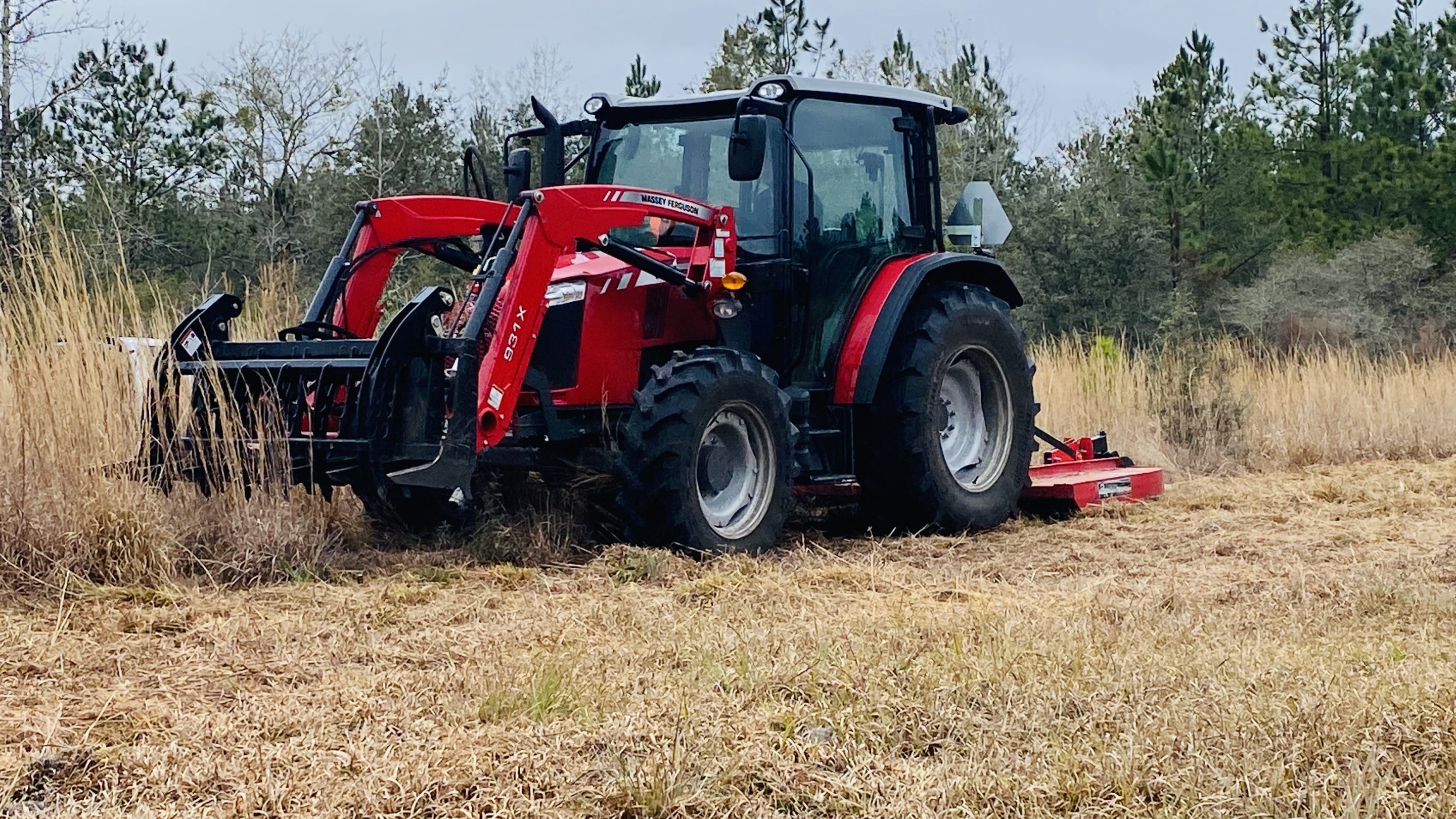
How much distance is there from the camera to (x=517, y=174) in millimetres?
7859

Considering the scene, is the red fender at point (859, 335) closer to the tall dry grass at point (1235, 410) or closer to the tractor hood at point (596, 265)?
the tractor hood at point (596, 265)

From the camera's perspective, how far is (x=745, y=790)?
320 centimetres

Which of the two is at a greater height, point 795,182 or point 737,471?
point 795,182

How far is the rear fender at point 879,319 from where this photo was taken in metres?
7.35

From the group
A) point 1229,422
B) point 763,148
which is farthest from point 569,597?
point 1229,422

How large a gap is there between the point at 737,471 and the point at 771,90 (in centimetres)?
186

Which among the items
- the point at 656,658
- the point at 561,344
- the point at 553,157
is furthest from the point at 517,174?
the point at 656,658

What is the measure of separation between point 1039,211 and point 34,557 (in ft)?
67.1

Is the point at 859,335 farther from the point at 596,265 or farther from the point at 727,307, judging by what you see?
the point at 596,265

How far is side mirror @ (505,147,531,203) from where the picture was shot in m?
7.82

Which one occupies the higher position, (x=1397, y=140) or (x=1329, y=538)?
(x=1397, y=140)

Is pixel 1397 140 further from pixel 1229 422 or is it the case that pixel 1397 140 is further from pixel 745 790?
pixel 745 790

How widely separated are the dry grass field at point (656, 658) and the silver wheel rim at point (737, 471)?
289 millimetres

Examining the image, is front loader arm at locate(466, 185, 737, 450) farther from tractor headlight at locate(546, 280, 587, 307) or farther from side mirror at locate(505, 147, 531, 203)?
side mirror at locate(505, 147, 531, 203)
